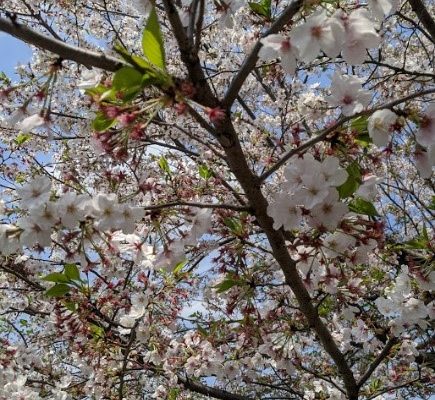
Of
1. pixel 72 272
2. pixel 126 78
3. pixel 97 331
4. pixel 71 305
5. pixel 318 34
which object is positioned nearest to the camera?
pixel 126 78

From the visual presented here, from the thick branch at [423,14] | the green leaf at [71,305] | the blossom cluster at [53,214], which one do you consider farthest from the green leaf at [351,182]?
the thick branch at [423,14]

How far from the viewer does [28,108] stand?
6.21 feet

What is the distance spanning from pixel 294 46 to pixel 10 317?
6.35m

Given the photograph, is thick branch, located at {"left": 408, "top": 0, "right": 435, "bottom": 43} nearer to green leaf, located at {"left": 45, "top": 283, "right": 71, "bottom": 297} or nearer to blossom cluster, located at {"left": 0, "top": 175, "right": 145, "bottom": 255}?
blossom cluster, located at {"left": 0, "top": 175, "right": 145, "bottom": 255}

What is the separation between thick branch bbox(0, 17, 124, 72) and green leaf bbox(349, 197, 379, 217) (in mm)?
1207

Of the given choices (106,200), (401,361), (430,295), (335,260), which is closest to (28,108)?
(106,200)

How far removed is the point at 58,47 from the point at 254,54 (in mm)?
622

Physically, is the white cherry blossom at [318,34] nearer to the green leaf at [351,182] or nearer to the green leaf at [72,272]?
the green leaf at [351,182]

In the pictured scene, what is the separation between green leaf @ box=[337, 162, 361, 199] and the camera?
1862 mm

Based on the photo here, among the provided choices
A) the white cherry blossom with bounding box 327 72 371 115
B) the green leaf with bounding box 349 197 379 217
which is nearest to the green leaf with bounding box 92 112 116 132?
the white cherry blossom with bounding box 327 72 371 115

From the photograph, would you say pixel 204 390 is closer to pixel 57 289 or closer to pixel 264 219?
pixel 57 289

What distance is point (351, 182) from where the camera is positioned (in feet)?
6.21

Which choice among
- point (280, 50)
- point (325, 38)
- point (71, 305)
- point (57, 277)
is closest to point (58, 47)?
point (280, 50)

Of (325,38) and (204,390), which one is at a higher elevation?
(204,390)
